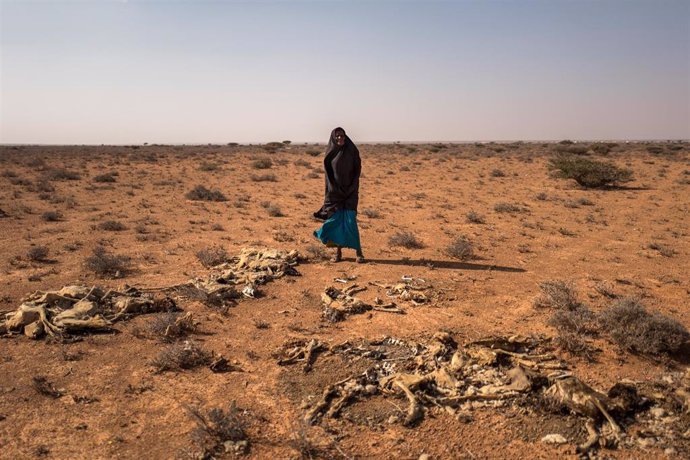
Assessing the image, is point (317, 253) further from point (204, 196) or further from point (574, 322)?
point (204, 196)

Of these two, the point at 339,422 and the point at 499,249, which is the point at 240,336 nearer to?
the point at 339,422

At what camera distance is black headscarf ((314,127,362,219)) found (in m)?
7.28

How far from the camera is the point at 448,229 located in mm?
10445

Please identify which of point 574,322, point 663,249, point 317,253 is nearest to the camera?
point 574,322

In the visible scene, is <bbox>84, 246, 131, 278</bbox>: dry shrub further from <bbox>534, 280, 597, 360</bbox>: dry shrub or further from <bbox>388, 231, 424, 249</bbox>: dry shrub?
<bbox>534, 280, 597, 360</bbox>: dry shrub

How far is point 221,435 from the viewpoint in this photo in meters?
3.15

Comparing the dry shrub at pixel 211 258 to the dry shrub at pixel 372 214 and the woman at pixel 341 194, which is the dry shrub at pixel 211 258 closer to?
the woman at pixel 341 194

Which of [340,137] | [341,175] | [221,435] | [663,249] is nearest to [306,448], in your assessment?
[221,435]

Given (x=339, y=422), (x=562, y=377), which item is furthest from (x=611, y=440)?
(x=339, y=422)

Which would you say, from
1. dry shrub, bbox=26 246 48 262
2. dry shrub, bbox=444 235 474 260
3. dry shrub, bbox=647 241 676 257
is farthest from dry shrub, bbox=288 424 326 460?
dry shrub, bbox=647 241 676 257

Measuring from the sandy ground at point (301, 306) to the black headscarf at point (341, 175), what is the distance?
3.46 ft

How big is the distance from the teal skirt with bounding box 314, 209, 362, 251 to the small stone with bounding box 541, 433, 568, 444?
455 centimetres

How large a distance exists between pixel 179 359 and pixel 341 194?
3.99 m

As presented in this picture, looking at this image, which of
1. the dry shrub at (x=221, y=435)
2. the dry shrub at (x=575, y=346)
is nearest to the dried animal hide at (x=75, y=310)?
the dry shrub at (x=221, y=435)
